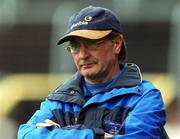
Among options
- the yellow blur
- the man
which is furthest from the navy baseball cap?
the yellow blur

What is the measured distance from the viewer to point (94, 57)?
386cm

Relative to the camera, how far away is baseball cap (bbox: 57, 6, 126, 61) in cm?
384

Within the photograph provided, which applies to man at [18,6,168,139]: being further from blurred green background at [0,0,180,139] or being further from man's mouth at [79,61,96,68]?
blurred green background at [0,0,180,139]

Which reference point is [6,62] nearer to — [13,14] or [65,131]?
[13,14]

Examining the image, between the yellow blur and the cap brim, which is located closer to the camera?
the cap brim

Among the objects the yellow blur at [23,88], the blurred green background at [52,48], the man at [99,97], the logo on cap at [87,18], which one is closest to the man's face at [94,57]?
the man at [99,97]

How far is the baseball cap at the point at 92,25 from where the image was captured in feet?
12.6

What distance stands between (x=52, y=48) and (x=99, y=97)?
623 cm

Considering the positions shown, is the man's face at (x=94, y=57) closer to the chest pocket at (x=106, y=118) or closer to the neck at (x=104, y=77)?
the neck at (x=104, y=77)

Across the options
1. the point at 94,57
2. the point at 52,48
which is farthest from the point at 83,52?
the point at 52,48

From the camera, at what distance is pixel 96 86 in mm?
3920

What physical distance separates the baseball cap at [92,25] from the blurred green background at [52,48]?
204 inches

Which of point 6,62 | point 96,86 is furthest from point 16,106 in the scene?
point 96,86

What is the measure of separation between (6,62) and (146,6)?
7.12 ft
